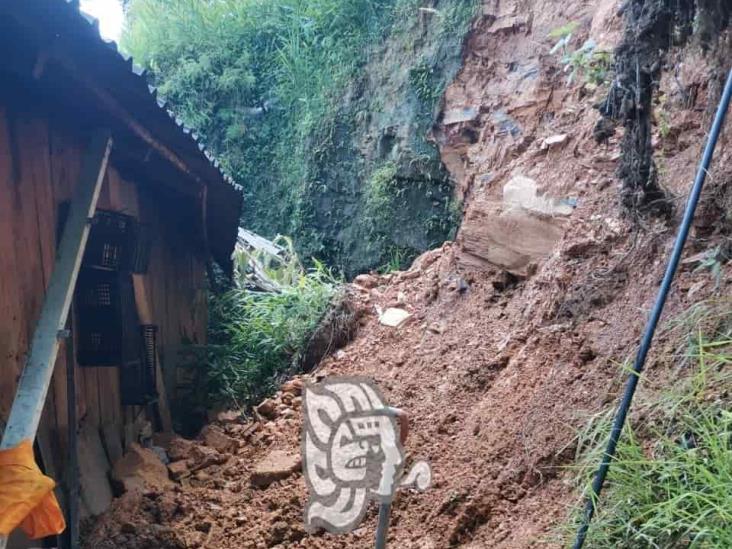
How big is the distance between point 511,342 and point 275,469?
4.92ft

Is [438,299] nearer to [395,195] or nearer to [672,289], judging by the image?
[672,289]

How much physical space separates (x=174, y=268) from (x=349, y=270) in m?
2.73

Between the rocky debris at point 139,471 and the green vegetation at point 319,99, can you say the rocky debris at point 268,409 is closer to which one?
the rocky debris at point 139,471

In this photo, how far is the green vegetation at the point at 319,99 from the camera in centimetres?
664

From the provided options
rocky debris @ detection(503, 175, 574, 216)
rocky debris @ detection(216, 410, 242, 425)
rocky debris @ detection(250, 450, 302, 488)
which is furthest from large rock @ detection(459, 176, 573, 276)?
rocky debris @ detection(216, 410, 242, 425)

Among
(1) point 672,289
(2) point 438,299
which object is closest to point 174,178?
(2) point 438,299

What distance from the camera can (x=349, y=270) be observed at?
7.33 m

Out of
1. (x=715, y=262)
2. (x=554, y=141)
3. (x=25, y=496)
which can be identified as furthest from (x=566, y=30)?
(x=25, y=496)

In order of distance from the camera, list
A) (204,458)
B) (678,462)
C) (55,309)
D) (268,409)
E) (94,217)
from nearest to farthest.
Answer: (678,462) → (55,309) → (94,217) → (204,458) → (268,409)

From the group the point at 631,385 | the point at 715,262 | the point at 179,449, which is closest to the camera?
the point at 631,385

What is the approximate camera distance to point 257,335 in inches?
209

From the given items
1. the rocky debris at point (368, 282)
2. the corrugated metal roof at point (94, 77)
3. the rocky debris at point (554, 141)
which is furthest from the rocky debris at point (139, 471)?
the rocky debris at point (554, 141)

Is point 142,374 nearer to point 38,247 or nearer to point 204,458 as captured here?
point 204,458

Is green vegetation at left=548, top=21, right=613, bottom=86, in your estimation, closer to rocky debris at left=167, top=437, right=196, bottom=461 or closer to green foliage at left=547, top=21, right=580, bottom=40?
green foliage at left=547, top=21, right=580, bottom=40
